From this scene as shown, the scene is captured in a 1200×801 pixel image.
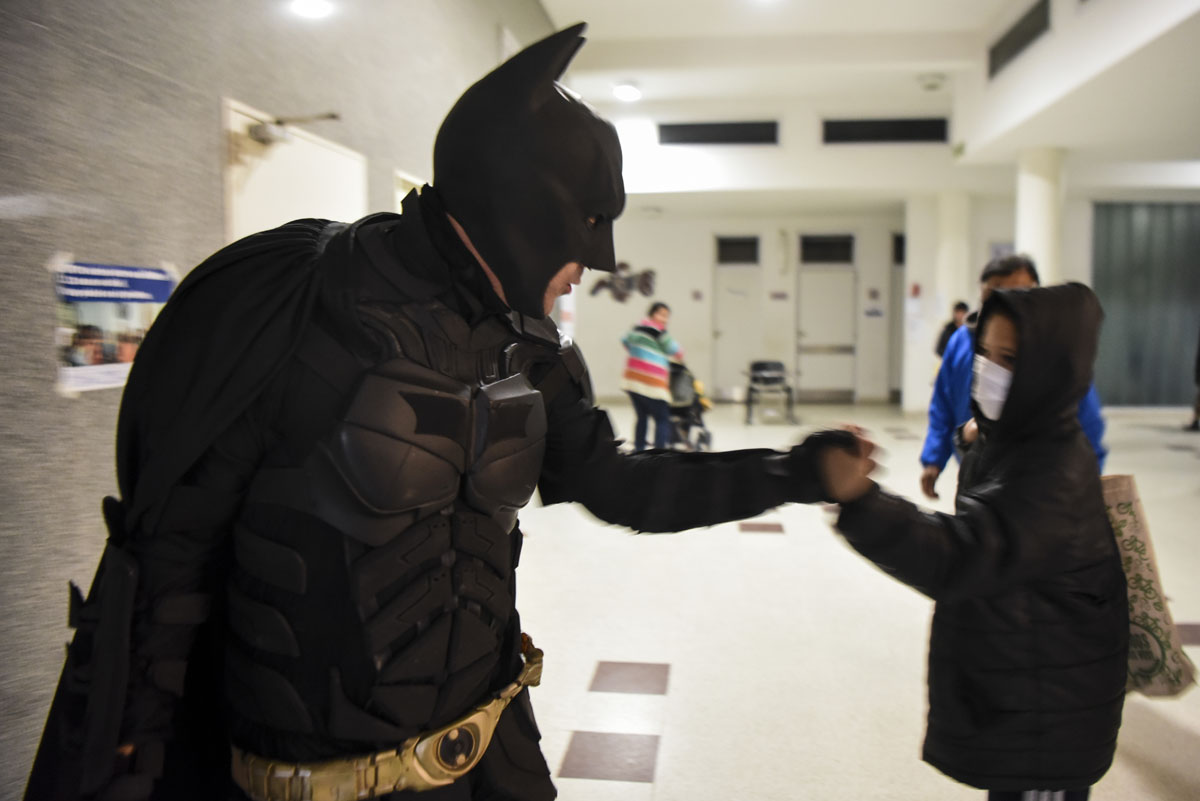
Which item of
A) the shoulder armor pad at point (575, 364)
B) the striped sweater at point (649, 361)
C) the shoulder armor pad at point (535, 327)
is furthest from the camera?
the striped sweater at point (649, 361)

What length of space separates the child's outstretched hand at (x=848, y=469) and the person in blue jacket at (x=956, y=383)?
4.93 ft

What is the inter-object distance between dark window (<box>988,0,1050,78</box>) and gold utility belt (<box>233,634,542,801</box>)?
6.35m

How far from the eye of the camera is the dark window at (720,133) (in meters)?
8.95

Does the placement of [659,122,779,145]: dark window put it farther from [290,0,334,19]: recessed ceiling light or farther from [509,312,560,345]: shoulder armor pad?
[509,312,560,345]: shoulder armor pad

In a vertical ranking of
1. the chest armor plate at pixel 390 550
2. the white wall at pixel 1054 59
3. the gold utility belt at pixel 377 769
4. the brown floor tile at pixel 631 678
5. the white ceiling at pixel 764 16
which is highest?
the white ceiling at pixel 764 16

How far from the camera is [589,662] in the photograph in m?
2.62

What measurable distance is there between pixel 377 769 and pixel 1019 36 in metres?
6.88

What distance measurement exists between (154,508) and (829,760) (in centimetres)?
176

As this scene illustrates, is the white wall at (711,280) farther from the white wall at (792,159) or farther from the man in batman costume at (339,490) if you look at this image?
the man in batman costume at (339,490)

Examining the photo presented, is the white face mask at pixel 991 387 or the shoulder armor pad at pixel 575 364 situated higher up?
the shoulder armor pad at pixel 575 364

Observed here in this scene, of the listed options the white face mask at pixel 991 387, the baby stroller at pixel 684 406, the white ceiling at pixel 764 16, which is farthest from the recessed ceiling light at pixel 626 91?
the white face mask at pixel 991 387

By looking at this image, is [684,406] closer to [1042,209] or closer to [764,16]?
[764,16]

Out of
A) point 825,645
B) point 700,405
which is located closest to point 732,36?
point 700,405

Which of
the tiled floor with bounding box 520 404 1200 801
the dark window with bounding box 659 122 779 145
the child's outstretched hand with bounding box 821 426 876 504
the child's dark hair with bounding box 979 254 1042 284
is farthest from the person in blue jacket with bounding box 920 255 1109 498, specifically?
the dark window with bounding box 659 122 779 145
